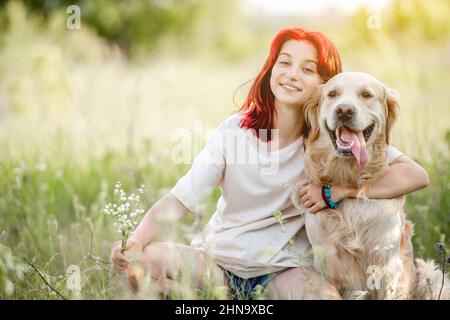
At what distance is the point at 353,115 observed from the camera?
7.50 ft

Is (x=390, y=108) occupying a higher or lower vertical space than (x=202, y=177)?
higher

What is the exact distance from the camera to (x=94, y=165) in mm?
4352

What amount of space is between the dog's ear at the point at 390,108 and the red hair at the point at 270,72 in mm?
267

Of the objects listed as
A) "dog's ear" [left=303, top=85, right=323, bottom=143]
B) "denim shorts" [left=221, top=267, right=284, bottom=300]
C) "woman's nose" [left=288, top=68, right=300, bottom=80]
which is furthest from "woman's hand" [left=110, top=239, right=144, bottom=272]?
"woman's nose" [left=288, top=68, right=300, bottom=80]

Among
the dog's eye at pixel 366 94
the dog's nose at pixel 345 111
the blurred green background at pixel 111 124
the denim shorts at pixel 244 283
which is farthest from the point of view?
the blurred green background at pixel 111 124

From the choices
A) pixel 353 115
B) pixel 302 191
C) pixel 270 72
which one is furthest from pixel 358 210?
pixel 270 72

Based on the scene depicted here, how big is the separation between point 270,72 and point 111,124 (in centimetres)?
347

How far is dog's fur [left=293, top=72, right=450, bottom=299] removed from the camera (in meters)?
2.34

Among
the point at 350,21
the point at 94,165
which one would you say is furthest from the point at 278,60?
the point at 350,21

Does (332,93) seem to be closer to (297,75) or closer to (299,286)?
(297,75)

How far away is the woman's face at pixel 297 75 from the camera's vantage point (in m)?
2.49

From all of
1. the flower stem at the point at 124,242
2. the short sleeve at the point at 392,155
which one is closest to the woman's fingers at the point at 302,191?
the short sleeve at the point at 392,155

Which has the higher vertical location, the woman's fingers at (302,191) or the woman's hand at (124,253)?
the woman's fingers at (302,191)

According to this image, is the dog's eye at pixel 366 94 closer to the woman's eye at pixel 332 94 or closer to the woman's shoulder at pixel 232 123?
the woman's eye at pixel 332 94
